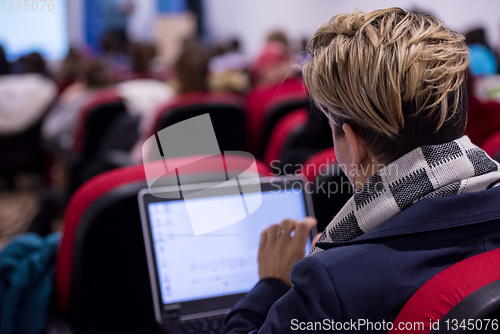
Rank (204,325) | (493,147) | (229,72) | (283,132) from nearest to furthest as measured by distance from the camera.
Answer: (204,325), (493,147), (283,132), (229,72)

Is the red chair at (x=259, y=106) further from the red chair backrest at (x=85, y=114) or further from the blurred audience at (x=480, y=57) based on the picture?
the blurred audience at (x=480, y=57)

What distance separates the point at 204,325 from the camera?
0.96 meters

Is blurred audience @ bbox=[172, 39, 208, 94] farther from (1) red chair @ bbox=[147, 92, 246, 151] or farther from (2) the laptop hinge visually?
(2) the laptop hinge

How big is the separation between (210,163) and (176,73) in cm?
194

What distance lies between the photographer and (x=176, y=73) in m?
2.92

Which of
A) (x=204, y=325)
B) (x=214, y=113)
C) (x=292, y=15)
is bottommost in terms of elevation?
(x=204, y=325)

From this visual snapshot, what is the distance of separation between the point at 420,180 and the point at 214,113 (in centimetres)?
213

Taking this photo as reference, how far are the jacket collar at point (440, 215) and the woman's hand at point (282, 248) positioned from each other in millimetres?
204

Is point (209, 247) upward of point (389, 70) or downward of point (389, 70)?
downward

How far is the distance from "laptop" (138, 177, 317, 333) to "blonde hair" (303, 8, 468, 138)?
1.34 feet

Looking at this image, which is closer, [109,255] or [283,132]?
[109,255]

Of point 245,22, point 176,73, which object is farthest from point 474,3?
point 245,22

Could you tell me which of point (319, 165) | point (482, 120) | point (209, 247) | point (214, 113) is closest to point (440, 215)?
point (209, 247)

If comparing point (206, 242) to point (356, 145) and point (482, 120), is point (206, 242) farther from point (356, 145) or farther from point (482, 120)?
point (482, 120)
